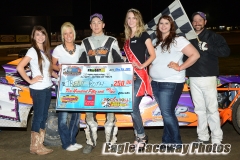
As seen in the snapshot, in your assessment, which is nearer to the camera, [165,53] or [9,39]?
[165,53]

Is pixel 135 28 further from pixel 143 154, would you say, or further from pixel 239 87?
pixel 239 87

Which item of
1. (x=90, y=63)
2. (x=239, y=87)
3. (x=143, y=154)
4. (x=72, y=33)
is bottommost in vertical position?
(x=143, y=154)

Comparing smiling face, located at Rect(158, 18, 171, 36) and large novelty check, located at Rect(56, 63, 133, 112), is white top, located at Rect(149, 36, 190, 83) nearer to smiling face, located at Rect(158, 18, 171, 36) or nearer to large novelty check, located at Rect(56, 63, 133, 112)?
A: smiling face, located at Rect(158, 18, 171, 36)

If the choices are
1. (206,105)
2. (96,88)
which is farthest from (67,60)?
(206,105)

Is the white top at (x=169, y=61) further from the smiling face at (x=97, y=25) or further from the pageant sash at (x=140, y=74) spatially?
the smiling face at (x=97, y=25)

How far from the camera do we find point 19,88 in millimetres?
4543

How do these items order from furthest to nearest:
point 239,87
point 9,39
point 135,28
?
point 9,39 → point 239,87 → point 135,28

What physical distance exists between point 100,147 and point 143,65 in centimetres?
140

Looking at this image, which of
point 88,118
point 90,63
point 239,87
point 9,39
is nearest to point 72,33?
point 90,63

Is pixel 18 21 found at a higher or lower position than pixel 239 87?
higher

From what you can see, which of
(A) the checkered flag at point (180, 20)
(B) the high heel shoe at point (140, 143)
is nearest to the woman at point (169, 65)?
(A) the checkered flag at point (180, 20)

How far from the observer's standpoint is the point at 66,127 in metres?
4.35

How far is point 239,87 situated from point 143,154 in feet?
6.18

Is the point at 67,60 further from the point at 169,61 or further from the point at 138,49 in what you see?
the point at 169,61
